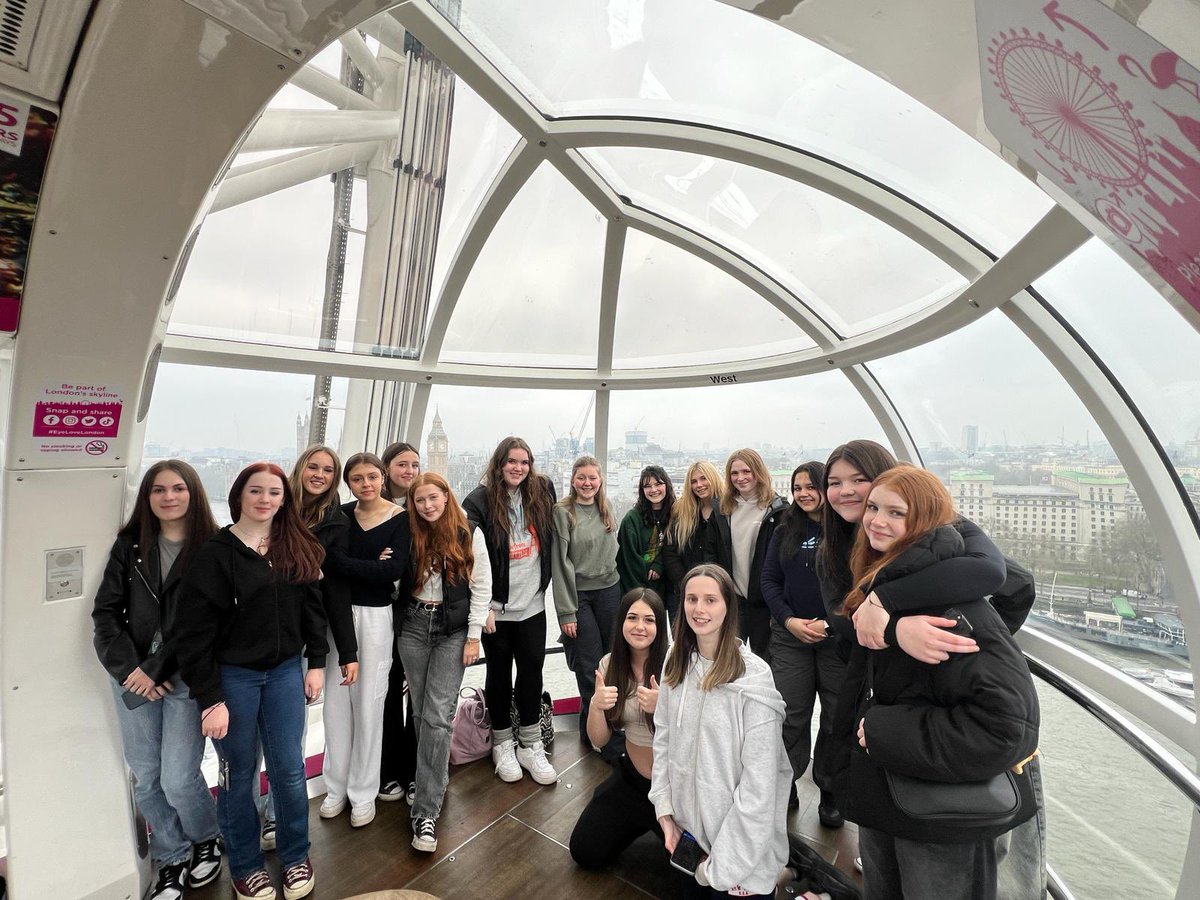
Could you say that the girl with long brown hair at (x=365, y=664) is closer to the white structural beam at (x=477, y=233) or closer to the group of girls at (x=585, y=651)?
the group of girls at (x=585, y=651)

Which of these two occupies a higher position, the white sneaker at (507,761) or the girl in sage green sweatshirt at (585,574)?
the girl in sage green sweatshirt at (585,574)

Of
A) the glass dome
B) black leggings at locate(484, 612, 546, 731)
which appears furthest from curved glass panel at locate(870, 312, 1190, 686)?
black leggings at locate(484, 612, 546, 731)

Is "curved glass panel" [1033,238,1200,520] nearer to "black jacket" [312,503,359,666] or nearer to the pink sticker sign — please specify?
"black jacket" [312,503,359,666]

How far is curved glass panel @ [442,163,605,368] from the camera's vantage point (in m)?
4.42

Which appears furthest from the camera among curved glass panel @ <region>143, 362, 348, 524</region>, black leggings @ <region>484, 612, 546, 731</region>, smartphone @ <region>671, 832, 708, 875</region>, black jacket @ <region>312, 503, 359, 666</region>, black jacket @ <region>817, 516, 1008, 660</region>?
curved glass panel @ <region>143, 362, 348, 524</region>

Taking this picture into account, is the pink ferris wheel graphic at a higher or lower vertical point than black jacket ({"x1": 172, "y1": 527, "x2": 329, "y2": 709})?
higher

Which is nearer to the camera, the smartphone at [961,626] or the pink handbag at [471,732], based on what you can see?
the smartphone at [961,626]

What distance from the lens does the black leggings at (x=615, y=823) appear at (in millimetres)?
2766

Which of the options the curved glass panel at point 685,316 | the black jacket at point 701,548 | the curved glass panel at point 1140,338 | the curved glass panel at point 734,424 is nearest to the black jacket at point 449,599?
the black jacket at point 701,548

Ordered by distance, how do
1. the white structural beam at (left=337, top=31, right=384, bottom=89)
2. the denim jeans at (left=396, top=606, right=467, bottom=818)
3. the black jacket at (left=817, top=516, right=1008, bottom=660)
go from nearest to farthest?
the black jacket at (left=817, top=516, right=1008, bottom=660) < the denim jeans at (left=396, top=606, right=467, bottom=818) < the white structural beam at (left=337, top=31, right=384, bottom=89)

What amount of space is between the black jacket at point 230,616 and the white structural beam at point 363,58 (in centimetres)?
295

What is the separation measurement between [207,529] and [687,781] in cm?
257

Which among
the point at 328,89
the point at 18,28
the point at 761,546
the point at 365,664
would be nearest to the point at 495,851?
the point at 365,664

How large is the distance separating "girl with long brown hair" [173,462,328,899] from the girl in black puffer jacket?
247 cm
